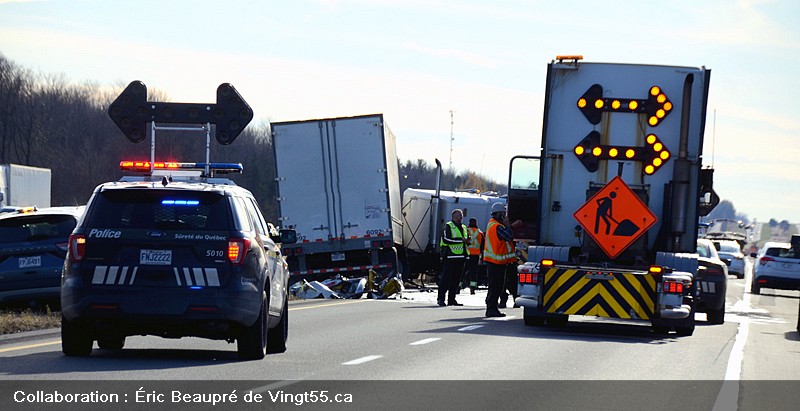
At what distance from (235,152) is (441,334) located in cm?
10177

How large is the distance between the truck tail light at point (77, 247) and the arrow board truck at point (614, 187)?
26.0 feet

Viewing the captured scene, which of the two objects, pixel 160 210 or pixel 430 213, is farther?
pixel 430 213

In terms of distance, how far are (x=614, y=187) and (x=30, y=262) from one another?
321 inches

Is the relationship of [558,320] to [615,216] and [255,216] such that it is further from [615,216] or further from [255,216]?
[255,216]

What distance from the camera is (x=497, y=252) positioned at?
22.8 m

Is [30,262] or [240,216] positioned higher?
[240,216]

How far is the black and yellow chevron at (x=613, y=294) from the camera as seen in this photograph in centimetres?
1872

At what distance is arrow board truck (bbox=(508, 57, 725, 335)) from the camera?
63.0 ft

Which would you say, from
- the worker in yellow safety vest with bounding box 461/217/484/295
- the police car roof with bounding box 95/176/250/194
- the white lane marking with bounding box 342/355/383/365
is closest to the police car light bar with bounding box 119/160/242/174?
the police car roof with bounding box 95/176/250/194

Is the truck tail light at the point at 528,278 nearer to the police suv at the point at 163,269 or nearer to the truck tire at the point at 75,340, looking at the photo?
the police suv at the point at 163,269

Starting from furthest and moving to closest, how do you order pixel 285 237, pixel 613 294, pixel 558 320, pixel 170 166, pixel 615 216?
pixel 558 320 < pixel 615 216 < pixel 613 294 < pixel 170 166 < pixel 285 237

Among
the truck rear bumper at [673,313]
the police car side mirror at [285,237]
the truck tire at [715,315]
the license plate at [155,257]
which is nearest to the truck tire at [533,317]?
the truck rear bumper at [673,313]

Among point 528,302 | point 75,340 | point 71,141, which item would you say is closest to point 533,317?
point 528,302

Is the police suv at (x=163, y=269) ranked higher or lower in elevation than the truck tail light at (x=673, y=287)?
higher
